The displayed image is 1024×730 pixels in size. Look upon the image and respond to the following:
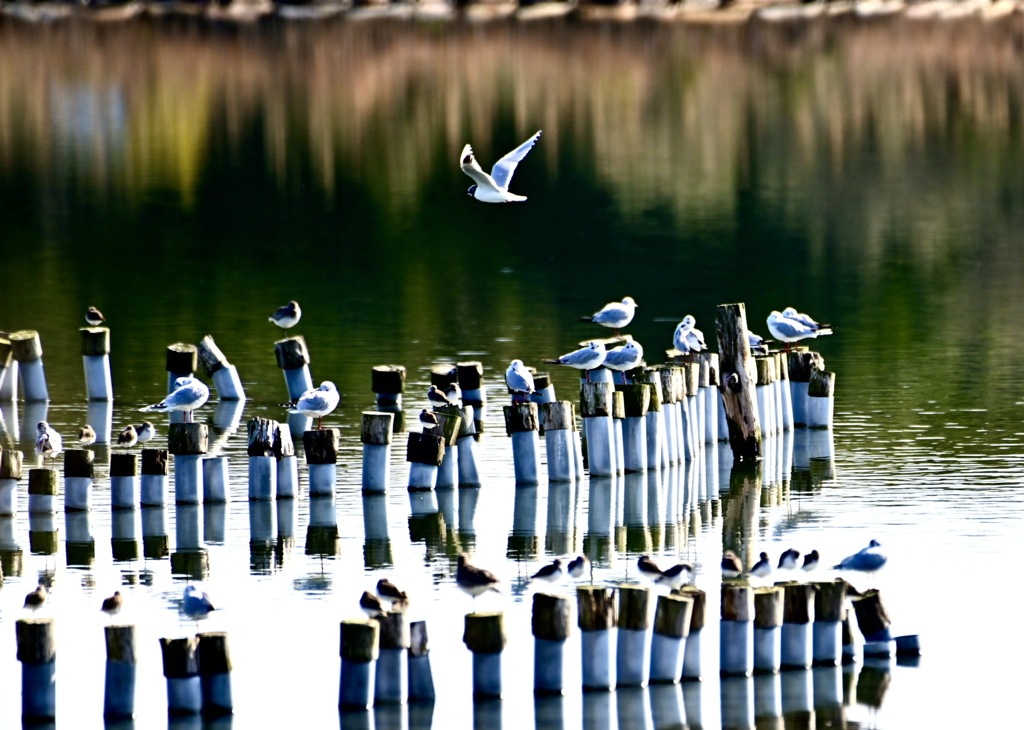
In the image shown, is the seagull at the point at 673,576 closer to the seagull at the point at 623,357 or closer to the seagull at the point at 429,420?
the seagull at the point at 429,420

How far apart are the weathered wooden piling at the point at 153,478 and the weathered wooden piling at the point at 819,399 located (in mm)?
6628

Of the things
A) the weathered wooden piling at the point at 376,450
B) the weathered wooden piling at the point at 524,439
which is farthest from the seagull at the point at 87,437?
the weathered wooden piling at the point at 524,439

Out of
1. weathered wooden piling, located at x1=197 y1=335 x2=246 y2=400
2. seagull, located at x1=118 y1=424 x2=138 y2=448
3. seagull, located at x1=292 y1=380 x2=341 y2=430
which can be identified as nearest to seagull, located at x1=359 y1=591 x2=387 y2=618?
seagull, located at x1=292 y1=380 x2=341 y2=430

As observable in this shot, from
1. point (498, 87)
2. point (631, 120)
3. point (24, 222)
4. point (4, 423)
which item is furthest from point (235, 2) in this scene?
point (4, 423)

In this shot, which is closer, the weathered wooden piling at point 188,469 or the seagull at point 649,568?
the seagull at point 649,568

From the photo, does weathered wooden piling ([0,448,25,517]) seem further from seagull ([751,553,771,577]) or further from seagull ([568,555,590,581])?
seagull ([751,553,771,577])

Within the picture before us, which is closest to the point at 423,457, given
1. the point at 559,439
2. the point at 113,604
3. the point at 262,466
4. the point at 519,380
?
the point at 559,439

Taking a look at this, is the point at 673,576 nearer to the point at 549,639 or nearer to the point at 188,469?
the point at 549,639

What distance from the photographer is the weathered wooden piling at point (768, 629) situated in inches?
504

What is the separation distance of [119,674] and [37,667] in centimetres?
45

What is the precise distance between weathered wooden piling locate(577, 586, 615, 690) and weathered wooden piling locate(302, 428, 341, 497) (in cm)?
460

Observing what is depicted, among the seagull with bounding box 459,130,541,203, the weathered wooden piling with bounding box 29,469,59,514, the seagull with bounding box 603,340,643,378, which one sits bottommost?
the weathered wooden piling with bounding box 29,469,59,514

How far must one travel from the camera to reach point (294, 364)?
70.7 feet

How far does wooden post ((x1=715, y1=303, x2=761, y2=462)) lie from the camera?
18688 mm
